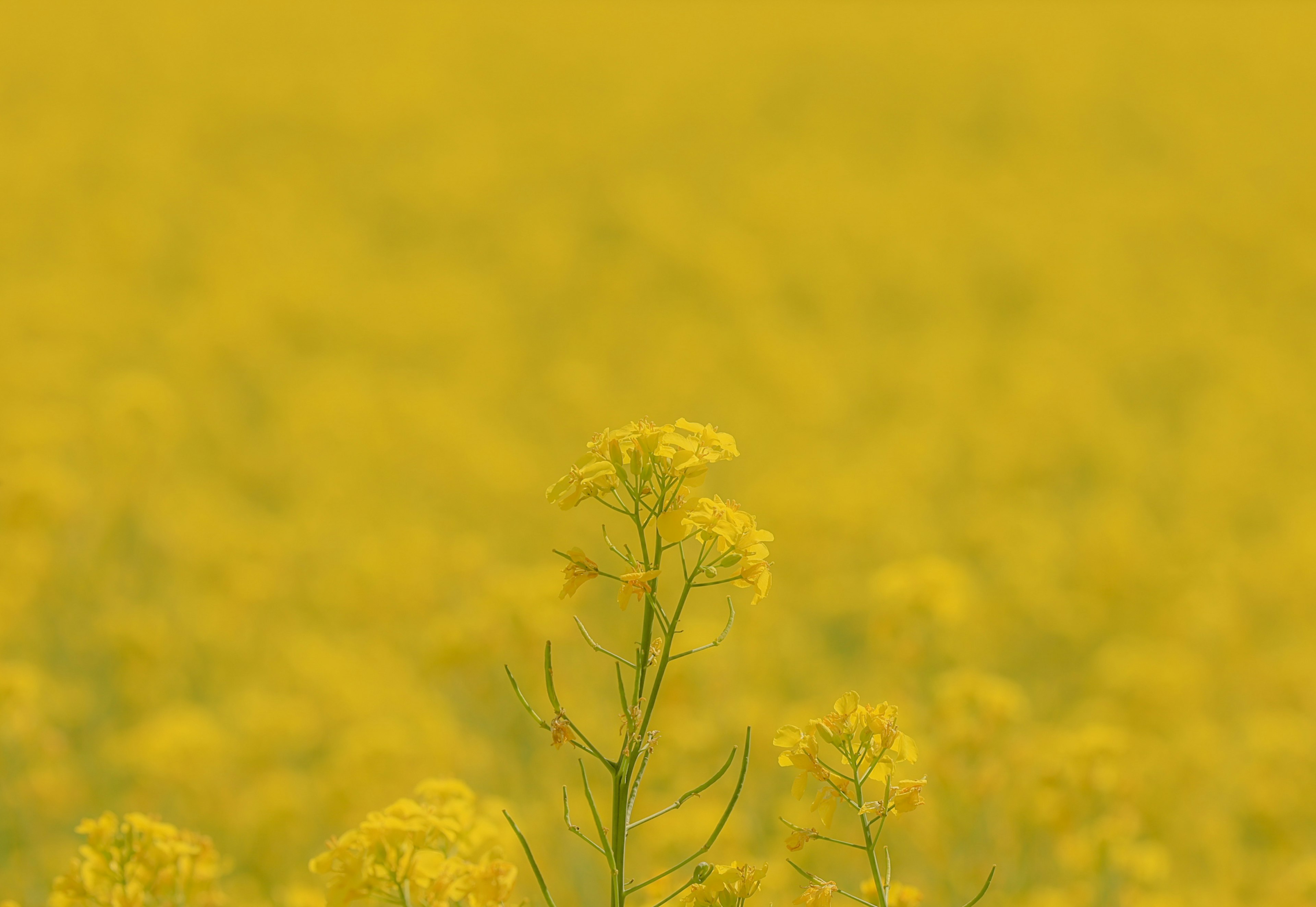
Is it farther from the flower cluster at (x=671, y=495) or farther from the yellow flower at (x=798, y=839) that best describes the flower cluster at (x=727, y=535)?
the yellow flower at (x=798, y=839)

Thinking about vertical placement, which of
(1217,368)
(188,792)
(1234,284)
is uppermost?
(1234,284)

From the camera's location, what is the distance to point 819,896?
5.60 ft

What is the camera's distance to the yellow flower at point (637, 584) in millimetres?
1561

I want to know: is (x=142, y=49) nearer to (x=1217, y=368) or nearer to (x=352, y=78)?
(x=352, y=78)

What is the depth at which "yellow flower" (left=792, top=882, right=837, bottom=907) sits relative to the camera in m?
1.69

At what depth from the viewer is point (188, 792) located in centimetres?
456

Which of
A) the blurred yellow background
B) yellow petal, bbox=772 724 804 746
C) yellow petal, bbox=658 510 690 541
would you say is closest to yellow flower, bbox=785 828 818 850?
yellow petal, bbox=772 724 804 746

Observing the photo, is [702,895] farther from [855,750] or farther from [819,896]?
[855,750]

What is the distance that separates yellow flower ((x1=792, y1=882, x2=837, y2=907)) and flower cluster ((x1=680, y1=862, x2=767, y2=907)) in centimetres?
7

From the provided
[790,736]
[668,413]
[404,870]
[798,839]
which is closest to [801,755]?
[790,736]

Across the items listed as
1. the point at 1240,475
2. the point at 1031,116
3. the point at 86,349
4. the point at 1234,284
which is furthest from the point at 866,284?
the point at 86,349

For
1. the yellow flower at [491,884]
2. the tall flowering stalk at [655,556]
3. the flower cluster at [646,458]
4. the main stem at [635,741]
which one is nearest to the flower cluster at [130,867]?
the yellow flower at [491,884]

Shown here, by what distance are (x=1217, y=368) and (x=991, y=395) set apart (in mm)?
2983

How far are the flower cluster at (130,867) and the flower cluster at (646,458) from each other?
39.4 inches
